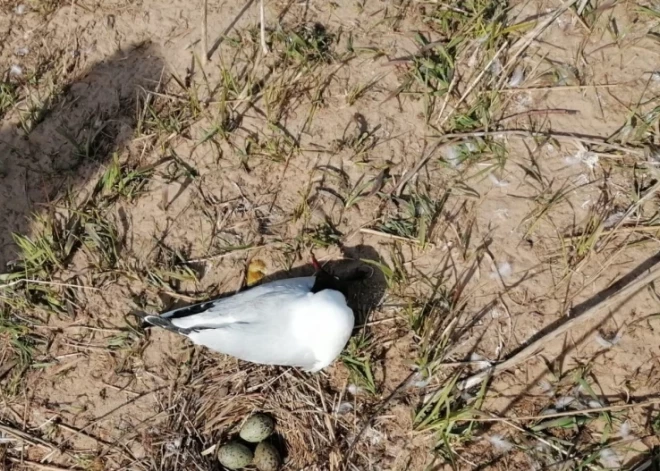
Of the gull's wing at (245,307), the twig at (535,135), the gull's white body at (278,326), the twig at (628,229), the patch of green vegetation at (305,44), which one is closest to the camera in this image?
the gull's white body at (278,326)

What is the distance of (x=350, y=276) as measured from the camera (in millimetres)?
2537

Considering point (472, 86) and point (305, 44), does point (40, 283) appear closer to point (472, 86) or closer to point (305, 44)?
point (305, 44)

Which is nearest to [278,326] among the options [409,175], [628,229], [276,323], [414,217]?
[276,323]

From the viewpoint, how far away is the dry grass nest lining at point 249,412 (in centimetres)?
238

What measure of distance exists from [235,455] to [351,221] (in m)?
1.04

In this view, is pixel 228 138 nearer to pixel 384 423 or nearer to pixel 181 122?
pixel 181 122

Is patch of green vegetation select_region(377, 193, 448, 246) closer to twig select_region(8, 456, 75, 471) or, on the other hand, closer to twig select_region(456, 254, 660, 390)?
twig select_region(456, 254, 660, 390)

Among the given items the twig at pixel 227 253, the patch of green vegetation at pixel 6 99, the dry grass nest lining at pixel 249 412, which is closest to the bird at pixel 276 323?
the dry grass nest lining at pixel 249 412

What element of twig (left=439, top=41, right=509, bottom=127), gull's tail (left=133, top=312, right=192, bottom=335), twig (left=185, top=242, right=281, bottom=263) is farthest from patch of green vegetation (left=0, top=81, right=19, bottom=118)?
twig (left=439, top=41, right=509, bottom=127)

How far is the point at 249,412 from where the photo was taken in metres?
2.42

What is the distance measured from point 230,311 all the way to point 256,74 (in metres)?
1.12

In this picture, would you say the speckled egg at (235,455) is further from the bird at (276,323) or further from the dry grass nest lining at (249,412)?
the bird at (276,323)

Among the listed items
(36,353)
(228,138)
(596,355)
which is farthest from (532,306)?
(36,353)

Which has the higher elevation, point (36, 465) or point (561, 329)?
point (561, 329)
